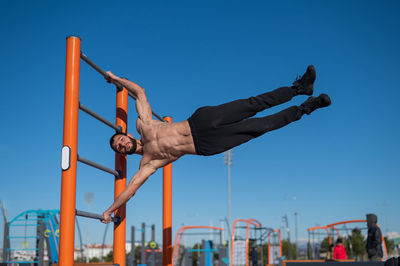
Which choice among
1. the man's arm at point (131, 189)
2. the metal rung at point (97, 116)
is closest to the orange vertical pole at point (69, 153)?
the metal rung at point (97, 116)

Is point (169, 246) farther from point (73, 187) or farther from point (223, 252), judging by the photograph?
point (223, 252)

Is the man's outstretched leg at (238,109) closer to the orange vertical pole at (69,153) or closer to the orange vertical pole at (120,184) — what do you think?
the orange vertical pole at (120,184)

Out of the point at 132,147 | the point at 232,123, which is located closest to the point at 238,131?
the point at 232,123

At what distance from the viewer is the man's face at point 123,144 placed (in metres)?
4.11

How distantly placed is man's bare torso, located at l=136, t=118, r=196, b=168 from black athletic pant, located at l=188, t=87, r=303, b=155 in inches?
3.9

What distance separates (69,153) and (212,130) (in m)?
1.34

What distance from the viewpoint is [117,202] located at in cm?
393

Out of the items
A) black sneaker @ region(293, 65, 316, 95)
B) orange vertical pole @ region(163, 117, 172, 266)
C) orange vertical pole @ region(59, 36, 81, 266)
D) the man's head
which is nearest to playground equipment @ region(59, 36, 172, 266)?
orange vertical pole @ region(59, 36, 81, 266)

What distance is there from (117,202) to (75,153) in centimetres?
77

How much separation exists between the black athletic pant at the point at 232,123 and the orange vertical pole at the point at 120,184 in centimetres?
85

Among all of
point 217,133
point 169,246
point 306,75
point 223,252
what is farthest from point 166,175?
point 223,252

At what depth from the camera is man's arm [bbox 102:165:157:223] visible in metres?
3.90

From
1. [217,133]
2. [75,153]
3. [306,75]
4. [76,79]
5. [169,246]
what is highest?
[306,75]

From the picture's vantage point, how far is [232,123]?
409cm
